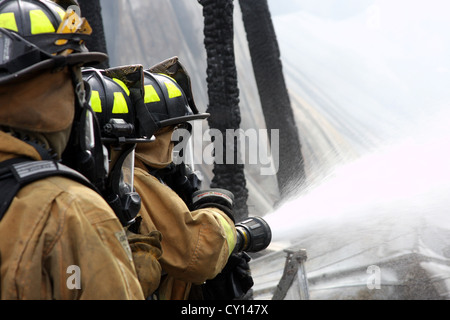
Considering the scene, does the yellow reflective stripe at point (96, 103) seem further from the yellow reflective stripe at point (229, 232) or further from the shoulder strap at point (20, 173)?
the shoulder strap at point (20, 173)

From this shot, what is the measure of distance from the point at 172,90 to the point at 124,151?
82 centimetres

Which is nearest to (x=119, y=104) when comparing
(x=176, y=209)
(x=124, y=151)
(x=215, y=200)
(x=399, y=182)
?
(x=124, y=151)

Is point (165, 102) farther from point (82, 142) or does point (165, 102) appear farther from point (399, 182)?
point (399, 182)

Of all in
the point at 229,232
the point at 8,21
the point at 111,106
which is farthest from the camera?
the point at 229,232

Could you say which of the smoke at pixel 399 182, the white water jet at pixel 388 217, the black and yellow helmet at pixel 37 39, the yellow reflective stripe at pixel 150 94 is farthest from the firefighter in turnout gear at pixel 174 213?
the smoke at pixel 399 182

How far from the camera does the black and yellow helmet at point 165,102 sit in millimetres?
3580

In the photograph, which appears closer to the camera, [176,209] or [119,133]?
[119,133]

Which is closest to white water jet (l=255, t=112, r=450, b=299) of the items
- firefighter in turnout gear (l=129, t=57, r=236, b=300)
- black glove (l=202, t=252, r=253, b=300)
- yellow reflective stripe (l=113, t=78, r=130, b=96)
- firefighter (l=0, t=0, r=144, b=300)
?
black glove (l=202, t=252, r=253, b=300)

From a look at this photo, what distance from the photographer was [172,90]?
3.74 m

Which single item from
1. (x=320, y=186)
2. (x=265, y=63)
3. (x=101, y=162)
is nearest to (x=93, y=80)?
(x=101, y=162)

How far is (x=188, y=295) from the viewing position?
3699 millimetres

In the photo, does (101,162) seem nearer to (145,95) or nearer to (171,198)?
(171,198)

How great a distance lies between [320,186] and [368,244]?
1111 mm

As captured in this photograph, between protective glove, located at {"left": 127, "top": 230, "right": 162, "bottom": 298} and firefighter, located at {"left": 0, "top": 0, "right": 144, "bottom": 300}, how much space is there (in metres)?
0.62
